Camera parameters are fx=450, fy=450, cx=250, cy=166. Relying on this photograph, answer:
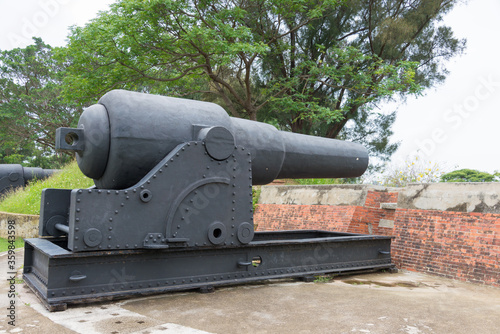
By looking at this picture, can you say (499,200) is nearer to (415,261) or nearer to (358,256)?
(415,261)

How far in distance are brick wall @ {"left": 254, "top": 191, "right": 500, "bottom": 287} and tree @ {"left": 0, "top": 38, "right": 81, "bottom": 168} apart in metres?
17.0

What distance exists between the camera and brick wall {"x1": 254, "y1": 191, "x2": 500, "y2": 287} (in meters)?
5.89

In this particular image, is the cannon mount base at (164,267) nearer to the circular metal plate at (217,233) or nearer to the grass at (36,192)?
the circular metal plate at (217,233)

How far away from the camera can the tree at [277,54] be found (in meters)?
13.1

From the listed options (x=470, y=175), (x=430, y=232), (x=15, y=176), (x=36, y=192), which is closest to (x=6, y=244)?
(x=36, y=192)

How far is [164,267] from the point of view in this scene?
451cm

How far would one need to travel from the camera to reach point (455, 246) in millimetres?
6242

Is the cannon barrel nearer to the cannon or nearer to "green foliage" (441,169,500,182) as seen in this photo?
the cannon

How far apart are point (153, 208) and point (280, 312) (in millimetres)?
1536

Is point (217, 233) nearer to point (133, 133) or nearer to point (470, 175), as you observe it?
point (133, 133)

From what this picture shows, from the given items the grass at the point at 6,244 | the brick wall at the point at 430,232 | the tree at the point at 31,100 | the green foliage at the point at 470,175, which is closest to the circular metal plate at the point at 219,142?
the brick wall at the point at 430,232

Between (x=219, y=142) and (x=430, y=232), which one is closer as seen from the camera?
(x=219, y=142)

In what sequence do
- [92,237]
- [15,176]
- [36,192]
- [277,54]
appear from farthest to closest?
[277,54] < [15,176] < [36,192] < [92,237]

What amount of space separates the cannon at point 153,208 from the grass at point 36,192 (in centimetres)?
666
